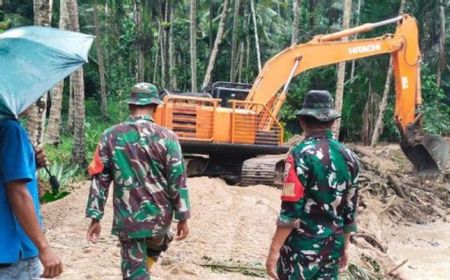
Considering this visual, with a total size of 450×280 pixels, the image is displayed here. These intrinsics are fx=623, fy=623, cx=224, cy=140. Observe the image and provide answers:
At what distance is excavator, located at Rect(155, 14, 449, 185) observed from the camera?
12727 mm

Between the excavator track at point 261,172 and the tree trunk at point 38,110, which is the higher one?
the tree trunk at point 38,110

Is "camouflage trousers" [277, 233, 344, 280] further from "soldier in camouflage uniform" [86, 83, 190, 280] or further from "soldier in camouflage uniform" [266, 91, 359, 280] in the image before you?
"soldier in camouflage uniform" [86, 83, 190, 280]

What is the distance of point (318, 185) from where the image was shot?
369 cm

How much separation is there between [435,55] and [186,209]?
28090 millimetres

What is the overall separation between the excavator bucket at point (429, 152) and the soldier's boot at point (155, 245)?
10457mm

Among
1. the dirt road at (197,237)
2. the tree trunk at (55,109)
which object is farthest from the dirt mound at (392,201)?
the tree trunk at (55,109)

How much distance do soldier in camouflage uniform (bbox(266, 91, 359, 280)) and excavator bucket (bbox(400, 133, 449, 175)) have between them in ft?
34.6

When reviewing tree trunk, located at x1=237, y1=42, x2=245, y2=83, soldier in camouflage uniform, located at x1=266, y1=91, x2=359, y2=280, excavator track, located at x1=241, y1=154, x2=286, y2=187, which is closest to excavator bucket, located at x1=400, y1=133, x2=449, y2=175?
excavator track, located at x1=241, y1=154, x2=286, y2=187

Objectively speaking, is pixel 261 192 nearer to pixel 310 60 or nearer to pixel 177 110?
pixel 177 110

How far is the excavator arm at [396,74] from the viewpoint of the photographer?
1382 cm

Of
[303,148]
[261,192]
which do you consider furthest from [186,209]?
[261,192]

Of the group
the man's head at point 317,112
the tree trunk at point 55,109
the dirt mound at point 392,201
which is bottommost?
the dirt mound at point 392,201

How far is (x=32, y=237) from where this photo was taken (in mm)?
2828

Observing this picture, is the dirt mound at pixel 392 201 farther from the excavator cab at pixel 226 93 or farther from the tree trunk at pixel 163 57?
the tree trunk at pixel 163 57
